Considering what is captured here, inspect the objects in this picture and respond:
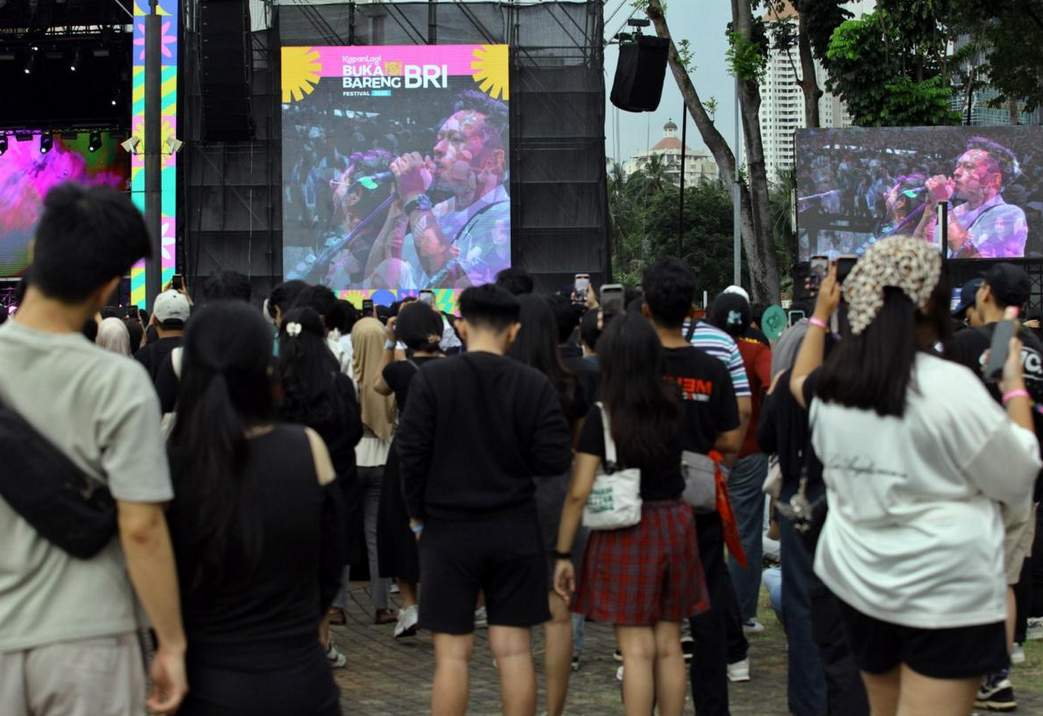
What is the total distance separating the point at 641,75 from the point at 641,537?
16.8 meters

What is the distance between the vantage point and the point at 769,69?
24.6 meters

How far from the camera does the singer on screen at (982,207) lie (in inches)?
846

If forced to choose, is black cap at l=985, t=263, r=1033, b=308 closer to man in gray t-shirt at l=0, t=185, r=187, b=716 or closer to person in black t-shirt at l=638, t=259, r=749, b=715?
person in black t-shirt at l=638, t=259, r=749, b=715

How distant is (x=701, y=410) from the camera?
533 centimetres

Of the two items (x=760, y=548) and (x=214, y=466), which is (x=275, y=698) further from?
(x=760, y=548)

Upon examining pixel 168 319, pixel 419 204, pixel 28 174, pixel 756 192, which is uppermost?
pixel 28 174

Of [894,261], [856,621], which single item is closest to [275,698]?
[856,621]

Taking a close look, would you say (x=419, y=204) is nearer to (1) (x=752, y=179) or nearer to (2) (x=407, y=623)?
(1) (x=752, y=179)

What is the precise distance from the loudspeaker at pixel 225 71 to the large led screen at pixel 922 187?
8.31 metres

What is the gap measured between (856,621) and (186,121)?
2125 cm

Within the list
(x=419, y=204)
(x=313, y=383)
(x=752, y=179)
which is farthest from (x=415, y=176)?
(x=313, y=383)

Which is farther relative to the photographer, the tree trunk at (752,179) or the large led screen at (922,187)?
the tree trunk at (752,179)

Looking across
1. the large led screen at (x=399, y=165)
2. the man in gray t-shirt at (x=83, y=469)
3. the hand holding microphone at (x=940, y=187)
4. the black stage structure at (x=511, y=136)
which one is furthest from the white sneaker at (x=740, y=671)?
the black stage structure at (x=511, y=136)

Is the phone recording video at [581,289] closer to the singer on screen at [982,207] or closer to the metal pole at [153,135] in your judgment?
the metal pole at [153,135]
